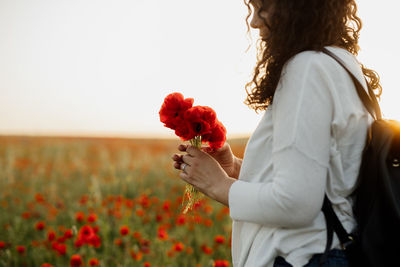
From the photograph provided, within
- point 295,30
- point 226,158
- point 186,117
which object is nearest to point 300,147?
point 295,30

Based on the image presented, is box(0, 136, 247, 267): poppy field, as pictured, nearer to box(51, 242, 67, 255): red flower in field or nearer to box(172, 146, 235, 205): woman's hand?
box(51, 242, 67, 255): red flower in field

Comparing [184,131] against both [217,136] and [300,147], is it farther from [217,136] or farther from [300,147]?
[300,147]

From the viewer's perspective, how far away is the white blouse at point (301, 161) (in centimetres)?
94

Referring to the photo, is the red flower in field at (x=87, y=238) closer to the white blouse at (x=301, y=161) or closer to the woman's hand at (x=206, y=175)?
the woman's hand at (x=206, y=175)

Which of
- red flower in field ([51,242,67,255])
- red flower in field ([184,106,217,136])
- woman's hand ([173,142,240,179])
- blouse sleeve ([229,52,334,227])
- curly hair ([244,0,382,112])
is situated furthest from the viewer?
red flower in field ([51,242,67,255])

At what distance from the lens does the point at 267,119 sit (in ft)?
3.56

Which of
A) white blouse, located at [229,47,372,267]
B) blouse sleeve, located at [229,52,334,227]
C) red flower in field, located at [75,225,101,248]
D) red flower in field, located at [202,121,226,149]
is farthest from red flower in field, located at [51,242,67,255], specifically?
blouse sleeve, located at [229,52,334,227]

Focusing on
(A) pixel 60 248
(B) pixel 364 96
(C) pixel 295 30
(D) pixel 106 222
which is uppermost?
(C) pixel 295 30

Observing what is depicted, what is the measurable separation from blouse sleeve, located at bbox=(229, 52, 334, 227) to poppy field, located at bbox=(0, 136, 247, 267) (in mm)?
575

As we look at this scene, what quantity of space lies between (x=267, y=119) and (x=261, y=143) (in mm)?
67

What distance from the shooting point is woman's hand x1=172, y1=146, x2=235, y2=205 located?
1.17 m

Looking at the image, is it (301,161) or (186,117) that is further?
(186,117)

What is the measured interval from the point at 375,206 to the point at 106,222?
3.11 m

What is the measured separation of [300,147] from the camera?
0.93 m
